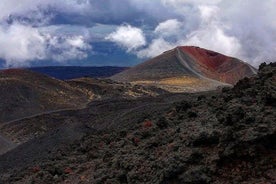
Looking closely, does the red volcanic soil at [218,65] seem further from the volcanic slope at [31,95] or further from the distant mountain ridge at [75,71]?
the distant mountain ridge at [75,71]

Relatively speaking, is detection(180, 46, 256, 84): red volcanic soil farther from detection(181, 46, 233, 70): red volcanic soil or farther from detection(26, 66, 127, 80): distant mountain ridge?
detection(26, 66, 127, 80): distant mountain ridge

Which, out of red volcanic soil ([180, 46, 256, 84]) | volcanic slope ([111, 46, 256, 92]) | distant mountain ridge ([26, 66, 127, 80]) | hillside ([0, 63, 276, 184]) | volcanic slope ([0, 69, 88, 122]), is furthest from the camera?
distant mountain ridge ([26, 66, 127, 80])

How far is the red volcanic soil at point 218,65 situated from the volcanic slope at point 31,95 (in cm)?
3759

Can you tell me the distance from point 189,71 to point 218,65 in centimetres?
1819

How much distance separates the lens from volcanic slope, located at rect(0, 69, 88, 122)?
64.7 metres

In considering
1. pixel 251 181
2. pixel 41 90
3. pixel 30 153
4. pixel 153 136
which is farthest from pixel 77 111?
pixel 251 181

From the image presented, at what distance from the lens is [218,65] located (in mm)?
117062

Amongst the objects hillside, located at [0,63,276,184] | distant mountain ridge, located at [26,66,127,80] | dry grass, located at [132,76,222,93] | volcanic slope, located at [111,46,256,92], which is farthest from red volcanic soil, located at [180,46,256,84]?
hillside, located at [0,63,276,184]

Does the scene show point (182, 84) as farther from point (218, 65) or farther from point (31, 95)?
point (31, 95)

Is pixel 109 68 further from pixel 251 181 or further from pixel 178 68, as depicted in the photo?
pixel 251 181

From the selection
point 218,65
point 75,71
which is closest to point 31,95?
point 218,65

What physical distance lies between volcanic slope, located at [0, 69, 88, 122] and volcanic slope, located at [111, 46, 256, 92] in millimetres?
19513

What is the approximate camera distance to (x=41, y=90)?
70562mm

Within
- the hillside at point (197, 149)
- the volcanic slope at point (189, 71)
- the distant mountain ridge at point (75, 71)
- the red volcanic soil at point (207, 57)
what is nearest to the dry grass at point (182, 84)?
the volcanic slope at point (189, 71)
